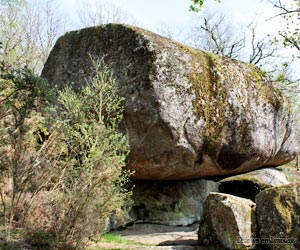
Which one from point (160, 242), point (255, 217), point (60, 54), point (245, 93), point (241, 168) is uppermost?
point (60, 54)

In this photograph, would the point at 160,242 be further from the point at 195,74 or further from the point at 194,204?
the point at 195,74

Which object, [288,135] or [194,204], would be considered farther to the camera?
[288,135]

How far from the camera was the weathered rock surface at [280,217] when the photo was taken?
5836mm

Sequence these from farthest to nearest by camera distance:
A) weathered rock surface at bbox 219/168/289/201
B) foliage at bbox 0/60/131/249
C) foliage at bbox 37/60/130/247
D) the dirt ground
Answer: weathered rock surface at bbox 219/168/289/201, the dirt ground, foliage at bbox 37/60/130/247, foliage at bbox 0/60/131/249

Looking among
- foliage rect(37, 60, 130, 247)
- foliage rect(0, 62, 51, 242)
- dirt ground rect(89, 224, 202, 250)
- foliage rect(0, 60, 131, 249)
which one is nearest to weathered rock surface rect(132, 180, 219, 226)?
dirt ground rect(89, 224, 202, 250)

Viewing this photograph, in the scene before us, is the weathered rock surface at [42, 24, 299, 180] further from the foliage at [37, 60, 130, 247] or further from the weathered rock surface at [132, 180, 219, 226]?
the foliage at [37, 60, 130, 247]

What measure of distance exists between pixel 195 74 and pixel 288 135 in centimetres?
437

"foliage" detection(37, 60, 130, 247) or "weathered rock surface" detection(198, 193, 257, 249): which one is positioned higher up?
"foliage" detection(37, 60, 130, 247)

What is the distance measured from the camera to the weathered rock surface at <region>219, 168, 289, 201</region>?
10219 millimetres

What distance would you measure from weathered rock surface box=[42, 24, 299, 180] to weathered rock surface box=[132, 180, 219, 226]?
1.65 feet

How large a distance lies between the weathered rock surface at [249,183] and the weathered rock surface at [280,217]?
3952 mm

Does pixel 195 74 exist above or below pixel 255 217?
above

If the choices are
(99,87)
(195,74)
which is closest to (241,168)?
(195,74)

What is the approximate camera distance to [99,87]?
22.7ft
